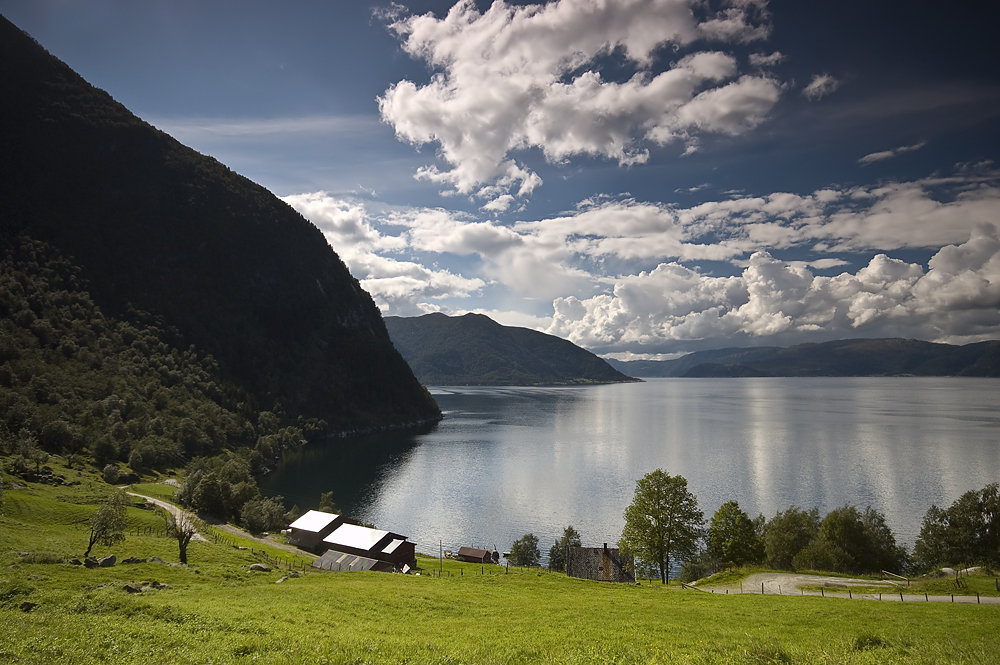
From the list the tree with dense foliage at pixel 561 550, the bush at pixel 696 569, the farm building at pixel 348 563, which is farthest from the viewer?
the tree with dense foliage at pixel 561 550

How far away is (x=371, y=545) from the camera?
181ft

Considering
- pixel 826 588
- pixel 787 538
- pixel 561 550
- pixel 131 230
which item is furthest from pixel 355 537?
pixel 131 230

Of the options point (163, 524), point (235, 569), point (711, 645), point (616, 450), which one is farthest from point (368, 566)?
point (616, 450)

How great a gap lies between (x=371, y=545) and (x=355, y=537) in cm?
Result: 344

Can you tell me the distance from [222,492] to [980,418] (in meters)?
253

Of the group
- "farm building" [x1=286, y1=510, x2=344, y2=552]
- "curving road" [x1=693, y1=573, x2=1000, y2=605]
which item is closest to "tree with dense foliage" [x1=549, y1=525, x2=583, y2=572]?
"curving road" [x1=693, y1=573, x2=1000, y2=605]

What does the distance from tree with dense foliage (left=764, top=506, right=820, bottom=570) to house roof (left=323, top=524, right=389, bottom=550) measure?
46.8 meters

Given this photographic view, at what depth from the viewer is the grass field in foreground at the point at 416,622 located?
14914 millimetres

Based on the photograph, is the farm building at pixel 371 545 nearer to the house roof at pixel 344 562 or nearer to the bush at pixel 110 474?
the house roof at pixel 344 562

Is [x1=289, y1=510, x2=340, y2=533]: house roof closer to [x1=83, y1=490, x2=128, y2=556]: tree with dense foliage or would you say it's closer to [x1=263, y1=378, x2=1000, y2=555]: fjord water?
[x1=263, y1=378, x2=1000, y2=555]: fjord water

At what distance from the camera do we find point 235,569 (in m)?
35.5

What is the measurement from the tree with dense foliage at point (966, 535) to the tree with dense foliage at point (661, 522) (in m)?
31.1

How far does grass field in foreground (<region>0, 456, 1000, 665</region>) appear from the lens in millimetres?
14914

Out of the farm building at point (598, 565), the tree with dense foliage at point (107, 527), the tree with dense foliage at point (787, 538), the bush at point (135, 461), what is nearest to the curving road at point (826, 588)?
the tree with dense foliage at point (787, 538)
